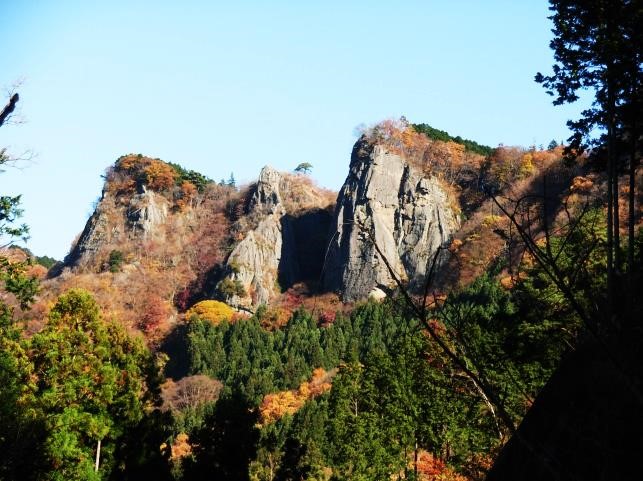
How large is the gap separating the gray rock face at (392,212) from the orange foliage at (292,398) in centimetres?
3121

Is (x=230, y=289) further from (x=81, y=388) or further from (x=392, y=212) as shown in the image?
(x=81, y=388)

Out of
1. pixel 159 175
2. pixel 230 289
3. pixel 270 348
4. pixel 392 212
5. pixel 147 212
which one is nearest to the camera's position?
pixel 270 348

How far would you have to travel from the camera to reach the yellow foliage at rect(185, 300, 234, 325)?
75000 mm

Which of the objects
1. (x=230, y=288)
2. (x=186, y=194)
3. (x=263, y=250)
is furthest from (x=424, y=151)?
(x=186, y=194)

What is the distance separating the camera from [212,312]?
77062 millimetres

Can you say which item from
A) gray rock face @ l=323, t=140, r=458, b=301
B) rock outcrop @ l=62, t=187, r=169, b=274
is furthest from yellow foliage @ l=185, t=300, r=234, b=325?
rock outcrop @ l=62, t=187, r=169, b=274

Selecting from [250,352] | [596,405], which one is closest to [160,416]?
[596,405]

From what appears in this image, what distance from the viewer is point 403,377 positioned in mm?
26906

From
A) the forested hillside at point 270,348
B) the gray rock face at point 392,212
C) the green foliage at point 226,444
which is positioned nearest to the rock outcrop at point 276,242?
the forested hillside at point 270,348

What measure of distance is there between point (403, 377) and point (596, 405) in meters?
25.7

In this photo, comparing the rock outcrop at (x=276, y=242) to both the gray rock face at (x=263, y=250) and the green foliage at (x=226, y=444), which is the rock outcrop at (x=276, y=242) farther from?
the green foliage at (x=226, y=444)

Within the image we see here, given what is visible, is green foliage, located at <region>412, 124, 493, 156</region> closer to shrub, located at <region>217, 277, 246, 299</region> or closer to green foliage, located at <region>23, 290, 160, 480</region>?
shrub, located at <region>217, 277, 246, 299</region>

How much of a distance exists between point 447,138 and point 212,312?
46.4m

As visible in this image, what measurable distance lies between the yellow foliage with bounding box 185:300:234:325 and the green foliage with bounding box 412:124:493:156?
41215 millimetres
